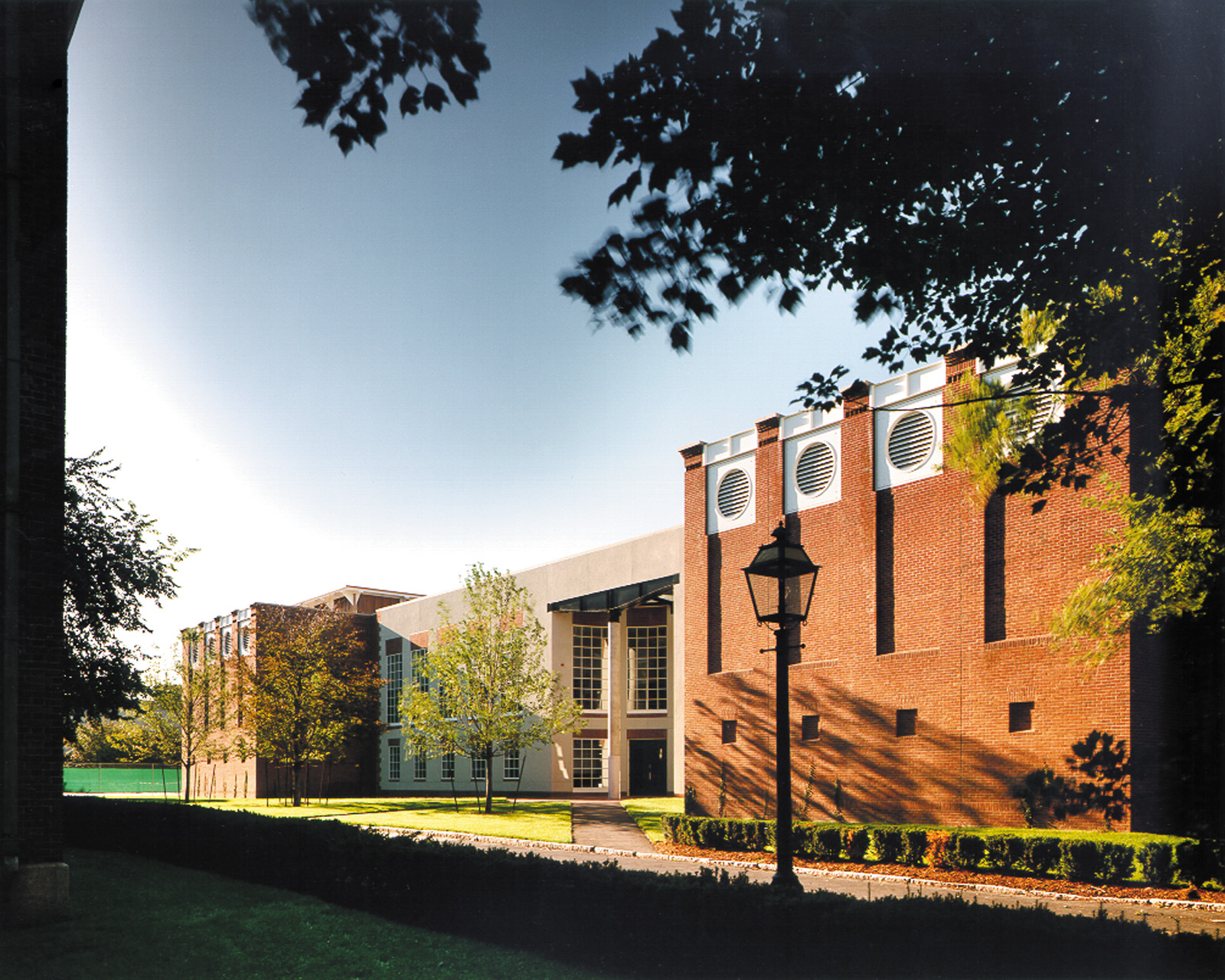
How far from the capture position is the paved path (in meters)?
11.0

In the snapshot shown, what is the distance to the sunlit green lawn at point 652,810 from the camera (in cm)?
2688

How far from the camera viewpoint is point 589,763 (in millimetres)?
42062

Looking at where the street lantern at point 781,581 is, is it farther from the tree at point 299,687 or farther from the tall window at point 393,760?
the tall window at point 393,760

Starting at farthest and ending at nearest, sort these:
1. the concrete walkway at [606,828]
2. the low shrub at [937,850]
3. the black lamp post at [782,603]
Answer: the concrete walkway at [606,828] < the low shrub at [937,850] < the black lamp post at [782,603]

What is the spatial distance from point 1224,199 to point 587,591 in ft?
118

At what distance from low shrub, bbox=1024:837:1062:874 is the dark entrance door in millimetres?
24931

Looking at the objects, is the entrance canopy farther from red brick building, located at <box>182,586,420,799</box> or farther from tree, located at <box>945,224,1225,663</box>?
tree, located at <box>945,224,1225,663</box>

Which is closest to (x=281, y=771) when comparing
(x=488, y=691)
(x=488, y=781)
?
(x=488, y=781)

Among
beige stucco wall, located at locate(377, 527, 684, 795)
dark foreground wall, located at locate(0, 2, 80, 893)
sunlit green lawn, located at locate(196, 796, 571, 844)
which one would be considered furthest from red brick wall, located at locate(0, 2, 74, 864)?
beige stucco wall, located at locate(377, 527, 684, 795)

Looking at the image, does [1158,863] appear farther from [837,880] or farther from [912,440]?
[912,440]

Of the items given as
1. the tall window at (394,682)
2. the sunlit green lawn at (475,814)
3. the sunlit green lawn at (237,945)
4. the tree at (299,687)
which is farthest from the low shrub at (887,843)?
the tall window at (394,682)

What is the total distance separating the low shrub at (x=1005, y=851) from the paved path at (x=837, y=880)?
4.07 feet

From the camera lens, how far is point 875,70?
572 centimetres

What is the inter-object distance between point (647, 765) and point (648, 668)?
3.93 meters
